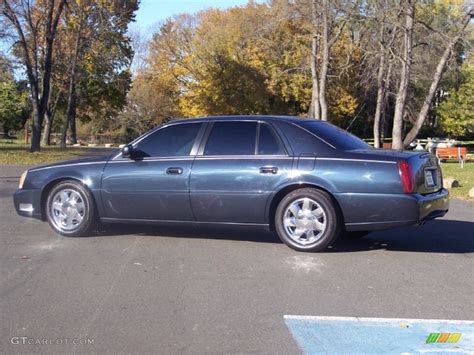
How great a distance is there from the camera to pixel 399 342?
427 centimetres

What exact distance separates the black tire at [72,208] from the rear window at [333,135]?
116 inches

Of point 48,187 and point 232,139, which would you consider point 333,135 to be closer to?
point 232,139

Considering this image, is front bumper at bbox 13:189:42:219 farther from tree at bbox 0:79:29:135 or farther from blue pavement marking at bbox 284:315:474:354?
tree at bbox 0:79:29:135

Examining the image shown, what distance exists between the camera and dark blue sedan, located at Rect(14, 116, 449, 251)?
655 cm

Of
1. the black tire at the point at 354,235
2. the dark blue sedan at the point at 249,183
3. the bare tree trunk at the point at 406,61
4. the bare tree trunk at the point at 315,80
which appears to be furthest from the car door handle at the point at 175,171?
the bare tree trunk at the point at 315,80

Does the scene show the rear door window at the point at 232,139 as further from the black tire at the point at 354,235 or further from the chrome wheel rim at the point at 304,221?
the black tire at the point at 354,235

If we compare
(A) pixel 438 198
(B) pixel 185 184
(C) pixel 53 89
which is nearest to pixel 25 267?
(B) pixel 185 184

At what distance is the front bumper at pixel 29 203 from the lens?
7895 millimetres

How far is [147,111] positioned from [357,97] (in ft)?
63.3

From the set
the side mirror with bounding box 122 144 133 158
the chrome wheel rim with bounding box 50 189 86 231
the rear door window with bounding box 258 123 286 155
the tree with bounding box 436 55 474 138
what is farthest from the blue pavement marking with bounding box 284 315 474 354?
the tree with bounding box 436 55 474 138

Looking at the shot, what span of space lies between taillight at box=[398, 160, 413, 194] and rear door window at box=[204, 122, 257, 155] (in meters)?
1.77

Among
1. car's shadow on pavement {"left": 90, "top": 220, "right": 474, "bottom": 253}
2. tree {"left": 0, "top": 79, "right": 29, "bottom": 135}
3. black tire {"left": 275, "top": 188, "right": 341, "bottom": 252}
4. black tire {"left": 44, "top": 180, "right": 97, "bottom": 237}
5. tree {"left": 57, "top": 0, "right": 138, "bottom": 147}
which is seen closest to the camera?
black tire {"left": 275, "top": 188, "right": 341, "bottom": 252}

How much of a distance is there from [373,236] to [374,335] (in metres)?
3.83

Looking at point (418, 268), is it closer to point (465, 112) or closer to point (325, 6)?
point (325, 6)
